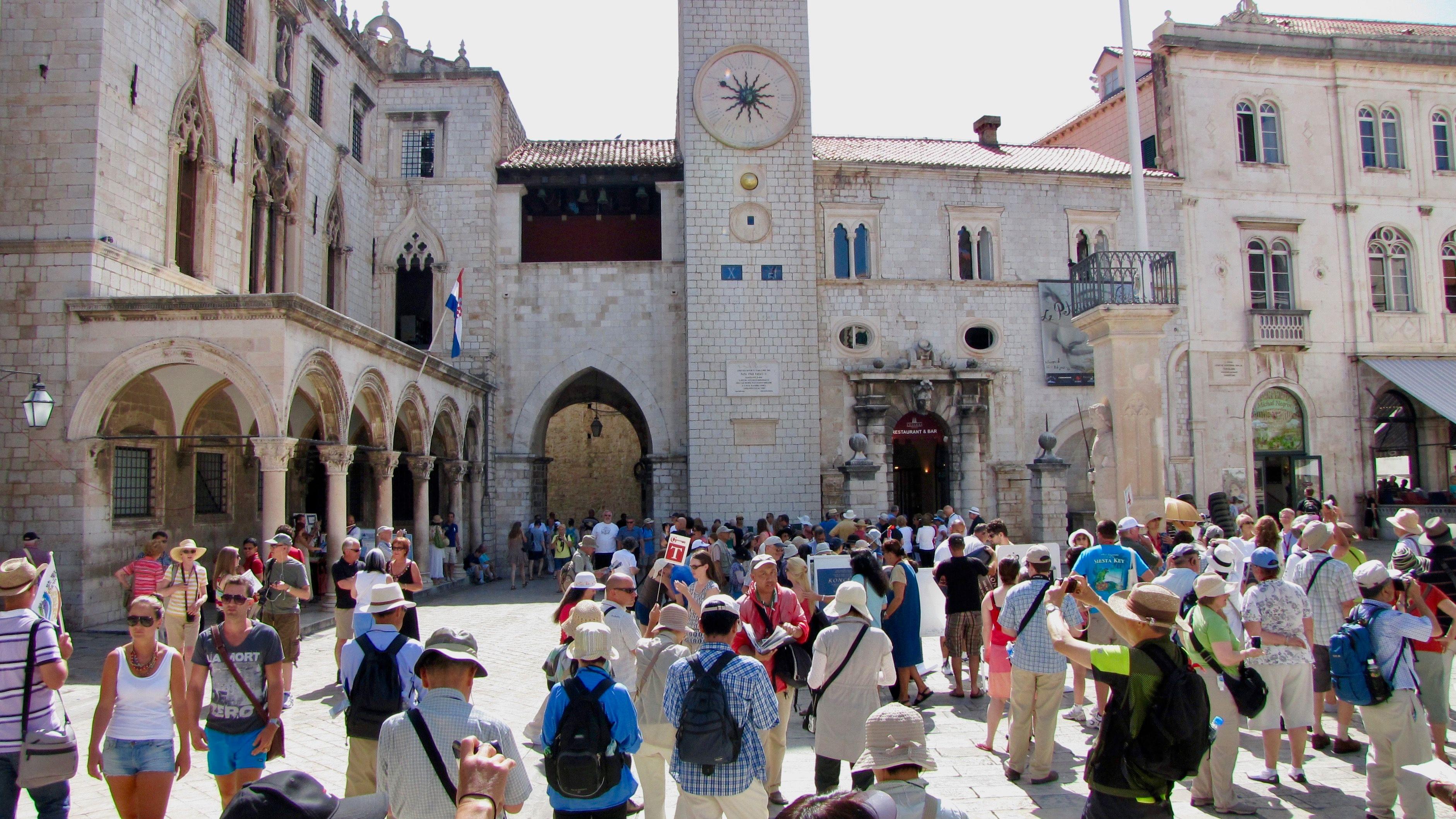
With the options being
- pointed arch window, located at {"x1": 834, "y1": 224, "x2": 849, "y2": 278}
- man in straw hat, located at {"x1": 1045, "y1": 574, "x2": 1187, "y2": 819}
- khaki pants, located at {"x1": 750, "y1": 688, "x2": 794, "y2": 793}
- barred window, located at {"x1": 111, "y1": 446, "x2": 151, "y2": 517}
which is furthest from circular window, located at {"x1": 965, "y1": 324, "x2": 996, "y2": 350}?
man in straw hat, located at {"x1": 1045, "y1": 574, "x2": 1187, "y2": 819}

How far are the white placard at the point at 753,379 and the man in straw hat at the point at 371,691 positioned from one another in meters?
17.3

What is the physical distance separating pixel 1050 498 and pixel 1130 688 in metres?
19.2

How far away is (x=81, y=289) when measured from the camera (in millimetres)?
13156

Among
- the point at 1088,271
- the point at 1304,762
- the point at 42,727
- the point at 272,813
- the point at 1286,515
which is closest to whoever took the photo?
the point at 272,813

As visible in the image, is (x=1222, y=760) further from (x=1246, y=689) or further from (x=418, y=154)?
(x=418, y=154)

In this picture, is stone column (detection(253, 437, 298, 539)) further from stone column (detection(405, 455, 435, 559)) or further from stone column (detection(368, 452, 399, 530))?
stone column (detection(405, 455, 435, 559))

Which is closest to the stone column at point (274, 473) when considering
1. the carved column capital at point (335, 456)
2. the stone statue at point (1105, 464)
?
the carved column capital at point (335, 456)

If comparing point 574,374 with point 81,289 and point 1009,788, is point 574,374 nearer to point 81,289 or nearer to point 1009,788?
point 81,289

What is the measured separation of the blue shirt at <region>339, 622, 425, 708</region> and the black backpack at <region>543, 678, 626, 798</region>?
3.91 feet

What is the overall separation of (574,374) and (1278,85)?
19122mm

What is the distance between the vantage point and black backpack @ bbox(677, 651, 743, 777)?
425 cm

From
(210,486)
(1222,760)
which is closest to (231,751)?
(1222,760)

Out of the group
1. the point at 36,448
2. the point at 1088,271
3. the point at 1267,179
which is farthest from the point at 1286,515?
the point at 1267,179

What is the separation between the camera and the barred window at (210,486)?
16875 millimetres
